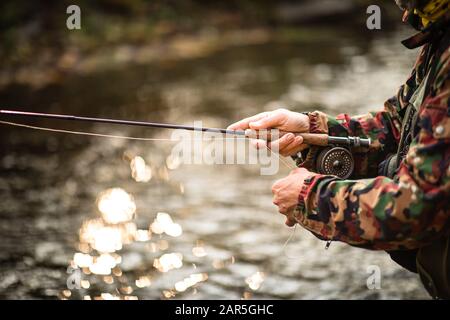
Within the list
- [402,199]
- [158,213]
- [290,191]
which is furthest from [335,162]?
[158,213]

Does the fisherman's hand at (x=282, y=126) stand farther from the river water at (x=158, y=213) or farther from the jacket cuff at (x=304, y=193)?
the river water at (x=158, y=213)

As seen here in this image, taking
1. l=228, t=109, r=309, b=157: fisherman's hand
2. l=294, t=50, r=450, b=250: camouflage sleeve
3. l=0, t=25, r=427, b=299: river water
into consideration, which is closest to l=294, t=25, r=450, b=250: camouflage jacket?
l=294, t=50, r=450, b=250: camouflage sleeve

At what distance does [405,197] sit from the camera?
2.11m

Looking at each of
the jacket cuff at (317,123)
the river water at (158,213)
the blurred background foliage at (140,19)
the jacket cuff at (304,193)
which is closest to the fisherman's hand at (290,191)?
the jacket cuff at (304,193)

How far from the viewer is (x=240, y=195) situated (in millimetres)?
7141

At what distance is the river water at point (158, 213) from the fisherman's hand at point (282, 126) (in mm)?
2051

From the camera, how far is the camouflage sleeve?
205cm

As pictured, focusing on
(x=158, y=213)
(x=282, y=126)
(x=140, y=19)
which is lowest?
(x=158, y=213)

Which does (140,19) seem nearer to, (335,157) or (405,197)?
(335,157)

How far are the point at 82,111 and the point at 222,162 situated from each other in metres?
3.77

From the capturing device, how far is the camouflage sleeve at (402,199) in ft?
6.74

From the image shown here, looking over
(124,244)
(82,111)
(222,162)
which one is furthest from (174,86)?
(124,244)

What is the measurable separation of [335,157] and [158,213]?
405 cm

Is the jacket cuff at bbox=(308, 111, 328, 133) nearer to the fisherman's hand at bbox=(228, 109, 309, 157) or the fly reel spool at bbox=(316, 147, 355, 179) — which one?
the fisherman's hand at bbox=(228, 109, 309, 157)
